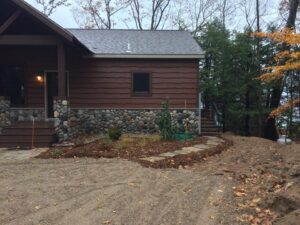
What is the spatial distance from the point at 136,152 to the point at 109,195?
12.3 ft

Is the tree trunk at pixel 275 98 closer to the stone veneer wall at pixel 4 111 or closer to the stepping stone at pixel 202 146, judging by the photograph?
the stepping stone at pixel 202 146

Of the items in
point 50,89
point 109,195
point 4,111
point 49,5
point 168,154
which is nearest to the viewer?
point 109,195

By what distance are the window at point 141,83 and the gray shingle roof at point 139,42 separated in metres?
0.86

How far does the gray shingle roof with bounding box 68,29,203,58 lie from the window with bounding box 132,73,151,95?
86cm

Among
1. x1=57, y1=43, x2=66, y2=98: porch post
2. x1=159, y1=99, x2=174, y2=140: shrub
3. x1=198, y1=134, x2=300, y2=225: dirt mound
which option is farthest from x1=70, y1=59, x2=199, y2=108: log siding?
x1=198, y1=134, x2=300, y2=225: dirt mound

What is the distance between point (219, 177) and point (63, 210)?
318cm

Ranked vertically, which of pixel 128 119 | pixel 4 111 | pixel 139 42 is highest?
pixel 139 42

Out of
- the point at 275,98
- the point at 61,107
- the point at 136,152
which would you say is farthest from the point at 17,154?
the point at 275,98

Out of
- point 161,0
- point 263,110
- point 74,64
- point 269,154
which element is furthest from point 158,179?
point 161,0

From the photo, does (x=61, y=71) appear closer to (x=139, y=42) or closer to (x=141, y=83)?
(x=141, y=83)

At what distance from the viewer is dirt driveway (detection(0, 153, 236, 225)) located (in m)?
5.01

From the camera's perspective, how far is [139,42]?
15008mm

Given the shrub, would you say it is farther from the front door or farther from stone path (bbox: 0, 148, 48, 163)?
the front door

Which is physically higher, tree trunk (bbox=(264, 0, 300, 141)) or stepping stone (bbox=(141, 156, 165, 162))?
tree trunk (bbox=(264, 0, 300, 141))
